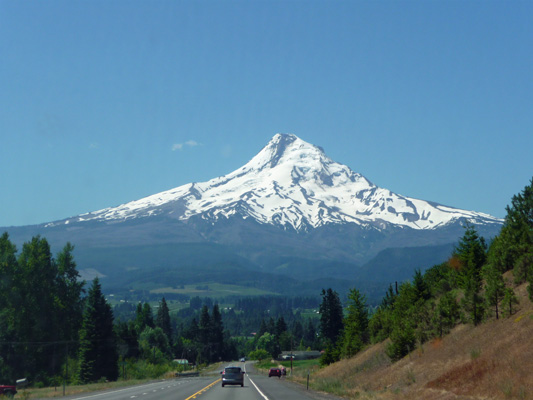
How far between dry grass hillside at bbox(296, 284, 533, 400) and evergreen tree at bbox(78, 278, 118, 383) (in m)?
48.5

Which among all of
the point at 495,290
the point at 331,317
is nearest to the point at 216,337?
the point at 331,317

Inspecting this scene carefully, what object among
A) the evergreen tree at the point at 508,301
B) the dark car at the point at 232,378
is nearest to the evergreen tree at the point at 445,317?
the evergreen tree at the point at 508,301

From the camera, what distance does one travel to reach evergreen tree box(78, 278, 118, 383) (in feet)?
274

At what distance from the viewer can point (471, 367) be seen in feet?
92.0

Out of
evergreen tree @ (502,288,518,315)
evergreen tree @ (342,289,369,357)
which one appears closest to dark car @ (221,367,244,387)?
evergreen tree @ (502,288,518,315)

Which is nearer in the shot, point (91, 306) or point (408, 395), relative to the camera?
point (408, 395)

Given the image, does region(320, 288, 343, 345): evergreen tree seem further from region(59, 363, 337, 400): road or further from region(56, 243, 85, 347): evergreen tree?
region(59, 363, 337, 400): road

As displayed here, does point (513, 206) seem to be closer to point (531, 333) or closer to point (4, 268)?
point (531, 333)

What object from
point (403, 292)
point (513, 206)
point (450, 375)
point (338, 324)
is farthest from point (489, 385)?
point (338, 324)

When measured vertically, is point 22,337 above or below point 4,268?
below

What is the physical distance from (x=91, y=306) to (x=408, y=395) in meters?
66.2

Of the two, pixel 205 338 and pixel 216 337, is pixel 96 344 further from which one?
pixel 216 337

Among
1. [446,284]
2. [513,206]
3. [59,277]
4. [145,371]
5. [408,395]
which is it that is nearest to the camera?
[408,395]

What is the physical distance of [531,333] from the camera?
27797 mm
